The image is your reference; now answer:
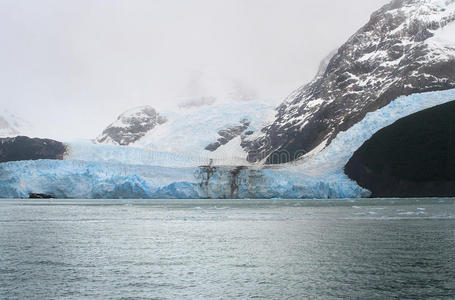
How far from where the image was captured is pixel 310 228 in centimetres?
2389

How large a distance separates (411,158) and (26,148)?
92.0m

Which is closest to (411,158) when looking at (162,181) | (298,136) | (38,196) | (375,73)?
(162,181)

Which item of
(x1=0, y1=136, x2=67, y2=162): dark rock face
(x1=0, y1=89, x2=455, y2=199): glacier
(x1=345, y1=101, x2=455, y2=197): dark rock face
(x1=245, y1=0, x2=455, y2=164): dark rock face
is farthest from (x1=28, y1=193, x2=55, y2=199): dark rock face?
A: (x1=245, y1=0, x2=455, y2=164): dark rock face

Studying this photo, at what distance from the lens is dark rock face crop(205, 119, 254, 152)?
576 feet

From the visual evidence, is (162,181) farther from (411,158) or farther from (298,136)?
(298,136)

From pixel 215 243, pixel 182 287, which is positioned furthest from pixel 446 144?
pixel 182 287

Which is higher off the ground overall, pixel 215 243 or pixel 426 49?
pixel 426 49

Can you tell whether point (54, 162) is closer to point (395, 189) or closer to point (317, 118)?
point (395, 189)

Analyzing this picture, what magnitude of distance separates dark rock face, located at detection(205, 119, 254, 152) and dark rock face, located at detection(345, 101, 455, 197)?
92.6 m

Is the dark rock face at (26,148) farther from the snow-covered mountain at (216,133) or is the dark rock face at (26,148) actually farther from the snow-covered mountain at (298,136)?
the snow-covered mountain at (216,133)

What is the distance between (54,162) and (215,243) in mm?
53659

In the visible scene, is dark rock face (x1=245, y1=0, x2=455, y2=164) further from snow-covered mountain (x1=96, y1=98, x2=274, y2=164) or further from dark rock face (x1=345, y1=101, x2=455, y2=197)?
dark rock face (x1=345, y1=101, x2=455, y2=197)

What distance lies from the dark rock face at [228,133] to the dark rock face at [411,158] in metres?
92.6

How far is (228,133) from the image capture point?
7308 inches
